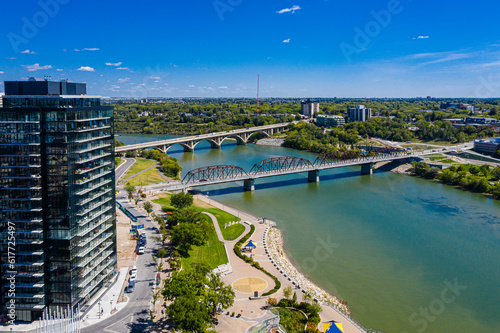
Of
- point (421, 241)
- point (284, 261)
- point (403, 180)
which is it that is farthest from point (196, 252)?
point (403, 180)

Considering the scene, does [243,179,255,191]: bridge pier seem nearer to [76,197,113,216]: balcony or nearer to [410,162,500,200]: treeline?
[76,197,113,216]: balcony

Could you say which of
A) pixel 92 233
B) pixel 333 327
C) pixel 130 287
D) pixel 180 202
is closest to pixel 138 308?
pixel 130 287

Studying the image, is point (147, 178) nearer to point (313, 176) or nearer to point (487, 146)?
point (313, 176)

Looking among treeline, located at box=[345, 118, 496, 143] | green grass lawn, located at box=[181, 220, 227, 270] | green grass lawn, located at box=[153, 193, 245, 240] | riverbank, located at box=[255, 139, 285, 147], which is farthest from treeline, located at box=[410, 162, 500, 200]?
riverbank, located at box=[255, 139, 285, 147]

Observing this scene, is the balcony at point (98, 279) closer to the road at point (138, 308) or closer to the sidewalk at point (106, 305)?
the sidewalk at point (106, 305)

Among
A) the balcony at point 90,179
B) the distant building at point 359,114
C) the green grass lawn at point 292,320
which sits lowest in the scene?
the green grass lawn at point 292,320

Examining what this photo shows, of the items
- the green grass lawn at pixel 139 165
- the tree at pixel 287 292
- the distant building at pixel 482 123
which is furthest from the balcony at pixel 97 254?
the distant building at pixel 482 123
